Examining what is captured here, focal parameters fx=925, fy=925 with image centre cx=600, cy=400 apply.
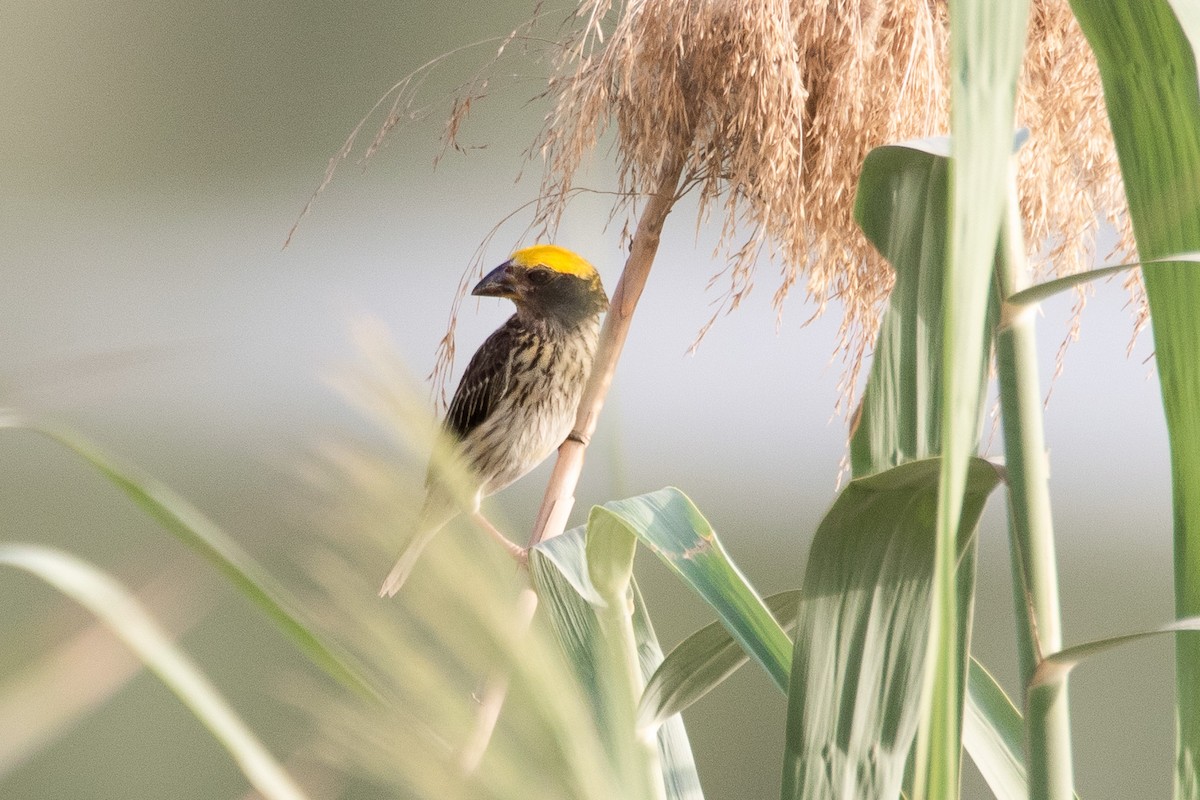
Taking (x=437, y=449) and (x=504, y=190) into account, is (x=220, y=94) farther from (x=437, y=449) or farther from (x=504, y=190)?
(x=437, y=449)

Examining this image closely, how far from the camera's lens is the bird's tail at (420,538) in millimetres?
753

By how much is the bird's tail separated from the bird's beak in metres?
0.18

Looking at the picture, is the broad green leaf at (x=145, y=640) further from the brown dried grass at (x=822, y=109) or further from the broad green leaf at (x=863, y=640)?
the brown dried grass at (x=822, y=109)

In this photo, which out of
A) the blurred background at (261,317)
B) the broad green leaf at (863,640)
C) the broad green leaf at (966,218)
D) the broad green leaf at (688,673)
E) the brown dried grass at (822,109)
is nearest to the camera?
the broad green leaf at (966,218)

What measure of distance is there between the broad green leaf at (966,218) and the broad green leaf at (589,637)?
10.5 inches

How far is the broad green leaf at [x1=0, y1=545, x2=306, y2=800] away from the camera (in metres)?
0.22

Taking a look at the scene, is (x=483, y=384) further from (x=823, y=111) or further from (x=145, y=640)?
(x=145, y=640)

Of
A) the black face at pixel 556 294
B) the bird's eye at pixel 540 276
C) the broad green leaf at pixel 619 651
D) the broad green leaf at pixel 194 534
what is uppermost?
the bird's eye at pixel 540 276

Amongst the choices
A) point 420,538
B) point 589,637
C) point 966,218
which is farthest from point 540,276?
point 966,218

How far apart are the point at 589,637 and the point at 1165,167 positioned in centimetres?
35

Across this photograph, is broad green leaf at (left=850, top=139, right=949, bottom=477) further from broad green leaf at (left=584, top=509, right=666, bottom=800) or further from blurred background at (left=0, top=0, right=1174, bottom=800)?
blurred background at (left=0, top=0, right=1174, bottom=800)

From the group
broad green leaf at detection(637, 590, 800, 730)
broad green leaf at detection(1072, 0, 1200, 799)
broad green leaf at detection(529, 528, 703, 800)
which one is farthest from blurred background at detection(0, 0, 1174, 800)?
broad green leaf at detection(1072, 0, 1200, 799)

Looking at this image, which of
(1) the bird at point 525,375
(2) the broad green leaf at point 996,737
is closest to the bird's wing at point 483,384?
(1) the bird at point 525,375

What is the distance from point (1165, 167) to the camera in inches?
10.0
